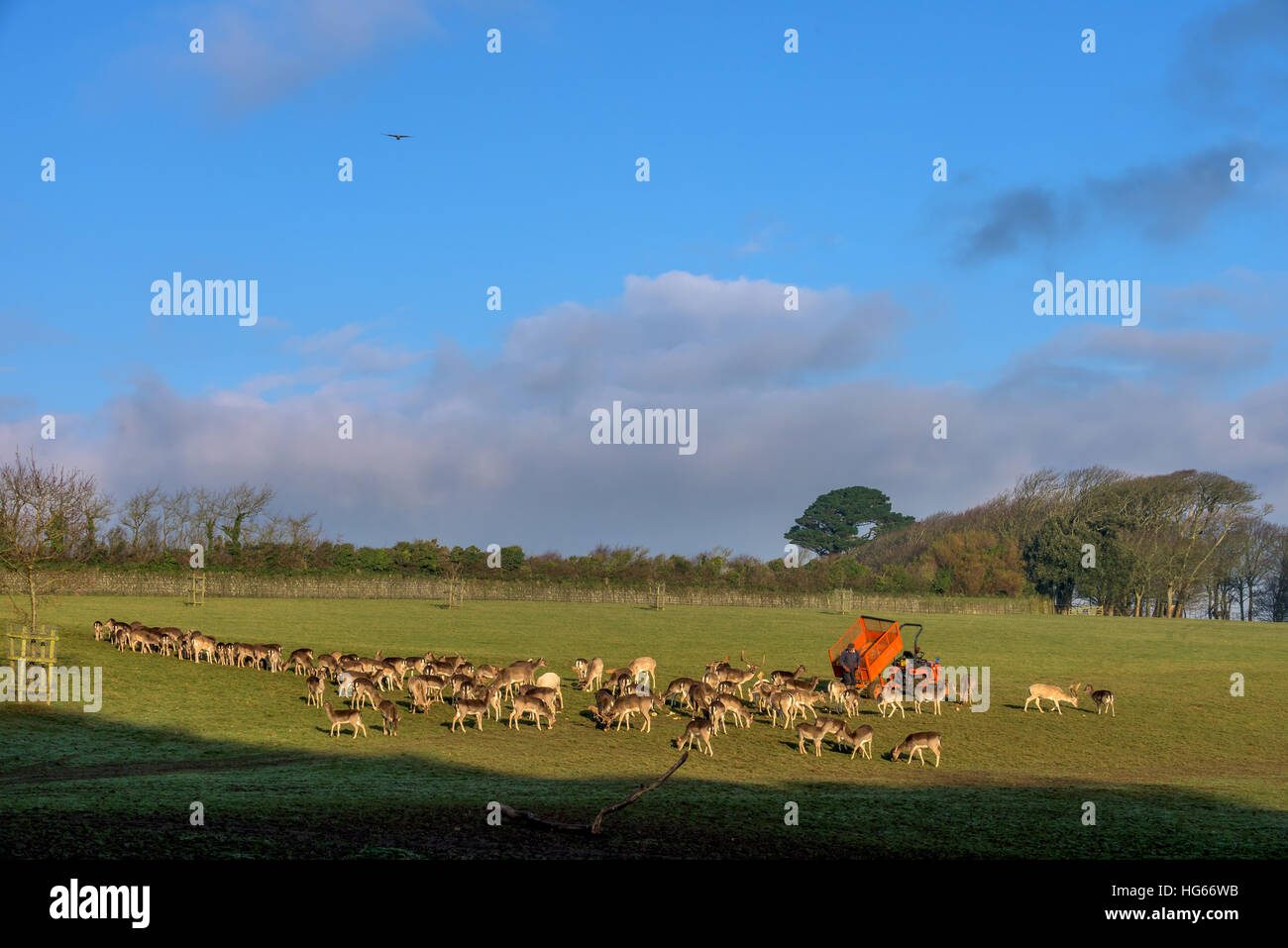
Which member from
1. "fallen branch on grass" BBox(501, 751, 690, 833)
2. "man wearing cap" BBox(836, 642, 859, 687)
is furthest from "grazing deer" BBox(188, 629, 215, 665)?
"fallen branch on grass" BBox(501, 751, 690, 833)

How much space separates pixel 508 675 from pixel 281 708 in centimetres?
605

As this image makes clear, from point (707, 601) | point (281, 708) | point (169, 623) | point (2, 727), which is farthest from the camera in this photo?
point (707, 601)

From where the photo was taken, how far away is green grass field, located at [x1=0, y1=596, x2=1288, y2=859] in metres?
11.7

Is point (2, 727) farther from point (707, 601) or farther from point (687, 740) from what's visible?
point (707, 601)

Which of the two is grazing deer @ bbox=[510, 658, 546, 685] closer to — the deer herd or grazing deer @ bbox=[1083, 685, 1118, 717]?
the deer herd

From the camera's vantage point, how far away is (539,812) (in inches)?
525

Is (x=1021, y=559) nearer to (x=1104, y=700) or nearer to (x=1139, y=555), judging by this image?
(x=1139, y=555)

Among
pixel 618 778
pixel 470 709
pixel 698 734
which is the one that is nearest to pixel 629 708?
pixel 698 734

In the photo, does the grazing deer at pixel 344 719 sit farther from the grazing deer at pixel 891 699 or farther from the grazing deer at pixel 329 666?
the grazing deer at pixel 891 699

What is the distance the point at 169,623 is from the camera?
4781 centimetres
